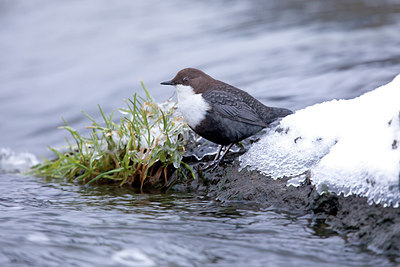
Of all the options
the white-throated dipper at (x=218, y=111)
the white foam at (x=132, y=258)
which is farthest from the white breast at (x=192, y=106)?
the white foam at (x=132, y=258)

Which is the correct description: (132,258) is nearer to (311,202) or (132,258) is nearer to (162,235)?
(162,235)

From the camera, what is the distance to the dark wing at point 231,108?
4418 millimetres

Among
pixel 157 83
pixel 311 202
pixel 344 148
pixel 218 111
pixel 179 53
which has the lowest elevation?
pixel 311 202

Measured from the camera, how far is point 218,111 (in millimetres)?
4410

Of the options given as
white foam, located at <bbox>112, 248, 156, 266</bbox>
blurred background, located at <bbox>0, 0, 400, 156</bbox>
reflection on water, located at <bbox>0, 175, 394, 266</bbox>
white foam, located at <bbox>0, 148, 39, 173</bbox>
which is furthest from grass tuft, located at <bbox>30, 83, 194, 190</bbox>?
white foam, located at <bbox>0, 148, 39, 173</bbox>

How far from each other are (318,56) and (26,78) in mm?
5520

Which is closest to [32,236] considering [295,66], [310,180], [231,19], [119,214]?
[119,214]

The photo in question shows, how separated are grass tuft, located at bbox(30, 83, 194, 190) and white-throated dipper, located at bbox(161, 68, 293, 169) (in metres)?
0.30

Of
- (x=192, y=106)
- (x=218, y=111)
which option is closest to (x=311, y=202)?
(x=218, y=111)

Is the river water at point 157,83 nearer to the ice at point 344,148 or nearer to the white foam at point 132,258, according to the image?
the white foam at point 132,258

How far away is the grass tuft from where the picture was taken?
15.1ft

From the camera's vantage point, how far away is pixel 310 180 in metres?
3.67

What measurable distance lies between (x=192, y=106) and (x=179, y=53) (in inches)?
216

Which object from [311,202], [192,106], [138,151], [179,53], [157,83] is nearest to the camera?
[311,202]
